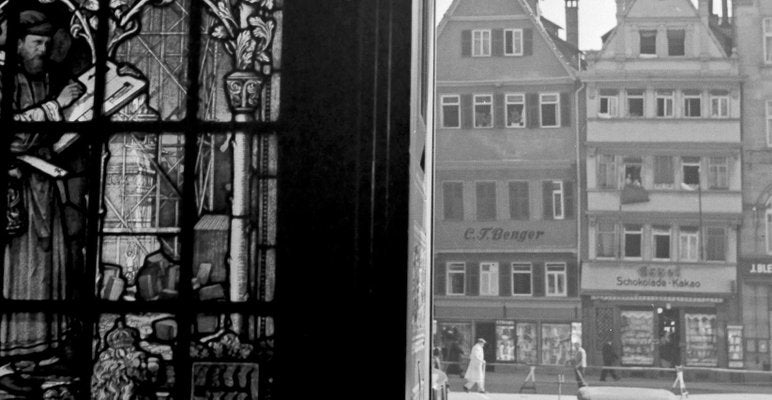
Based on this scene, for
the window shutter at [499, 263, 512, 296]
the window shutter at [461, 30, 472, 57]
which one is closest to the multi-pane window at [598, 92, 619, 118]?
the window shutter at [461, 30, 472, 57]

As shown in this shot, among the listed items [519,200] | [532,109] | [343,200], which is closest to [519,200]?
[519,200]

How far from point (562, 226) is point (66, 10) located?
15.8 m

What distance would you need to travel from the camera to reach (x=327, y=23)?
57.3 inches

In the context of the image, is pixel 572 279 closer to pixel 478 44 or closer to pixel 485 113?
pixel 485 113

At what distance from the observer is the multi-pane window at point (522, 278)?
55.5ft

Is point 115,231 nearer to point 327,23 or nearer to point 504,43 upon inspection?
point 327,23

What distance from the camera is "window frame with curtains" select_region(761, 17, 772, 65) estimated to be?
16.9 meters

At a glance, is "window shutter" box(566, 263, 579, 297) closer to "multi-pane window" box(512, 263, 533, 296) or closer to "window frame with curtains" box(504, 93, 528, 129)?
"multi-pane window" box(512, 263, 533, 296)

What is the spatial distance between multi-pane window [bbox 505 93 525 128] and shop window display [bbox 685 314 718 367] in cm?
410

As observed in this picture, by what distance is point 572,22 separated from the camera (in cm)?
1772

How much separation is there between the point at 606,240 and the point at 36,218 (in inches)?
633

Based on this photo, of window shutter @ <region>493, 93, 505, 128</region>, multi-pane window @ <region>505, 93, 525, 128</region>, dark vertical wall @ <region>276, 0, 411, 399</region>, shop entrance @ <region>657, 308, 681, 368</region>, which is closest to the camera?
dark vertical wall @ <region>276, 0, 411, 399</region>

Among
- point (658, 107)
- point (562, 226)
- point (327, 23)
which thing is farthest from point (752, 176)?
point (327, 23)

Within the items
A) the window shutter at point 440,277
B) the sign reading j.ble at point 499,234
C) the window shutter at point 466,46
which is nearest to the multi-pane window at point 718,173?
the sign reading j.ble at point 499,234
